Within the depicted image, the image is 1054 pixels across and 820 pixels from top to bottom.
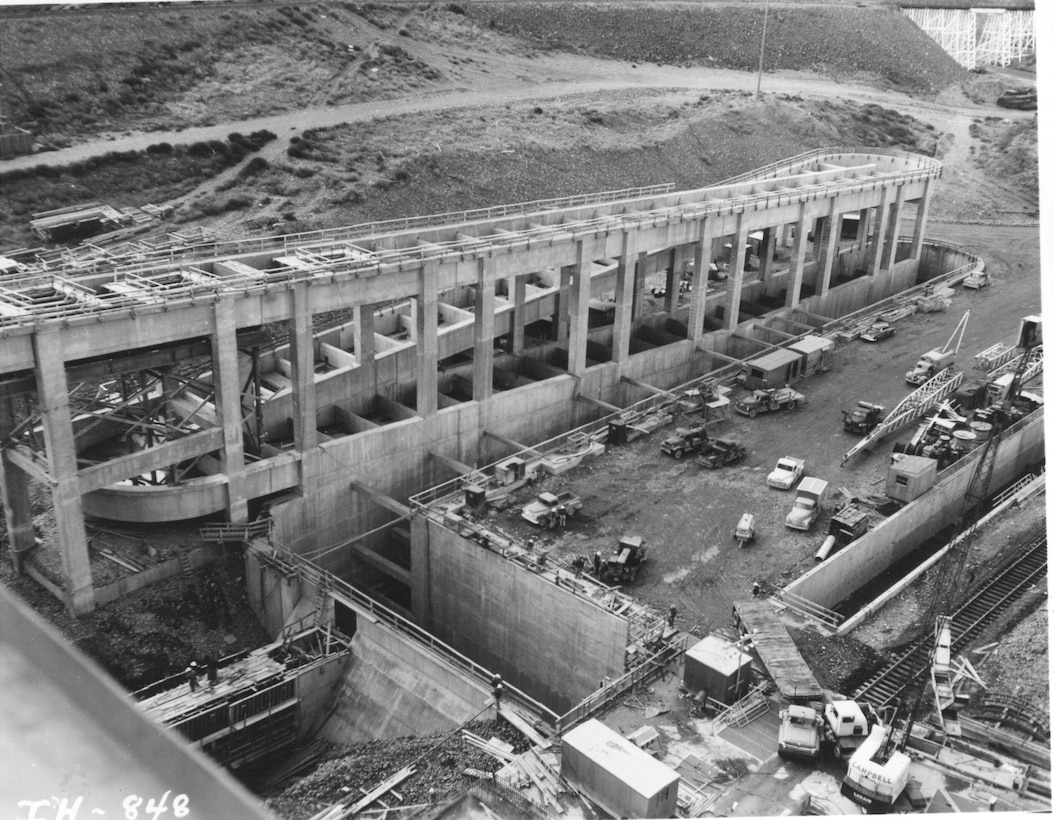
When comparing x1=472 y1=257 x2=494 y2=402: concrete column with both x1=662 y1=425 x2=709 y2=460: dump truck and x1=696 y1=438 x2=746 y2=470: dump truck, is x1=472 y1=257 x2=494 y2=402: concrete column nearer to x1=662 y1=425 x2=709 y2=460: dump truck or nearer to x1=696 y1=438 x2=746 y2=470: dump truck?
x1=662 y1=425 x2=709 y2=460: dump truck

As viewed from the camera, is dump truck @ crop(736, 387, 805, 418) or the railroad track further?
dump truck @ crop(736, 387, 805, 418)

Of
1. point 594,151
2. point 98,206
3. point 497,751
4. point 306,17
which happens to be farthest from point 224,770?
point 306,17

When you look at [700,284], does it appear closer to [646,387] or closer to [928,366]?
[646,387]

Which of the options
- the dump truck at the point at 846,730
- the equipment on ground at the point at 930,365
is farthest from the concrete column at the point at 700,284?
the dump truck at the point at 846,730

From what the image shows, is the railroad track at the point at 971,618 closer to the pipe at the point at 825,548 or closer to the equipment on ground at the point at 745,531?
the pipe at the point at 825,548

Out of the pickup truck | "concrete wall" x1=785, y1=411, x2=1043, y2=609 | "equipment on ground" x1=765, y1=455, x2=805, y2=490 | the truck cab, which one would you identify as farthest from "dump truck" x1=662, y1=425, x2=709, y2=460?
the truck cab
